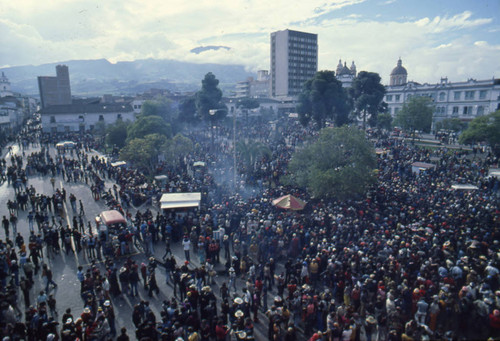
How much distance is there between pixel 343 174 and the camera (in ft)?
64.8

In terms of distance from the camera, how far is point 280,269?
13.7 m

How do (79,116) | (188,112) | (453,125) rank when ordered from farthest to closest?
1. (79,116)
2. (188,112)
3. (453,125)

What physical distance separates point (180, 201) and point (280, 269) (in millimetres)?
7218

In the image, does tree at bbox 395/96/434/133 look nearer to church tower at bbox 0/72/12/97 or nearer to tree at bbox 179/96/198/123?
tree at bbox 179/96/198/123

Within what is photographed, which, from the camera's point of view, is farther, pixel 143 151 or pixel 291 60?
pixel 291 60

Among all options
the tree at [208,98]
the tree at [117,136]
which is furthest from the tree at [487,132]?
the tree at [117,136]

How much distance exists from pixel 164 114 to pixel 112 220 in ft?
125

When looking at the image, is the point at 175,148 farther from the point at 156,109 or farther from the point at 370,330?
the point at 370,330

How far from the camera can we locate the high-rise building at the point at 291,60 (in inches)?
3895

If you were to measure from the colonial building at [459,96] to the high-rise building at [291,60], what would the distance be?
39.2 m

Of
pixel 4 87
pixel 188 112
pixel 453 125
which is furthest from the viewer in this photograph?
pixel 4 87

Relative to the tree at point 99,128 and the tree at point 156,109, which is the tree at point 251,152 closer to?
the tree at point 156,109

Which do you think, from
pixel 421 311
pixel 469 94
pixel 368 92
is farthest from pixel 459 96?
pixel 421 311

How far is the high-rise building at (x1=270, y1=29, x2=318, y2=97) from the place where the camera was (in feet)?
325
